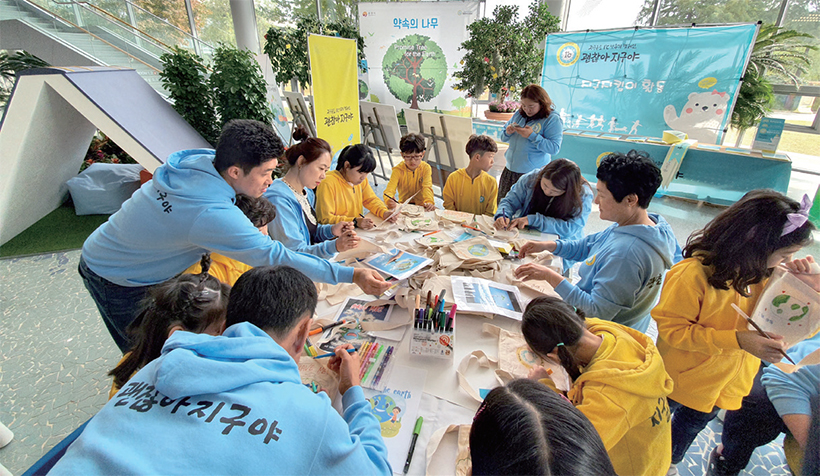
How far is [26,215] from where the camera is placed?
3.66m

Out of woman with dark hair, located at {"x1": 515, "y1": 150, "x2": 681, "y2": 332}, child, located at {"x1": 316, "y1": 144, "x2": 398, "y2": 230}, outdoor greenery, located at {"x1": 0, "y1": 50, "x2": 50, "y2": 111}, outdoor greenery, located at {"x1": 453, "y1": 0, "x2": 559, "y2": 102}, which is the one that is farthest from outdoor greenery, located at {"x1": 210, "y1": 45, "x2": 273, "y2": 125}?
woman with dark hair, located at {"x1": 515, "y1": 150, "x2": 681, "y2": 332}

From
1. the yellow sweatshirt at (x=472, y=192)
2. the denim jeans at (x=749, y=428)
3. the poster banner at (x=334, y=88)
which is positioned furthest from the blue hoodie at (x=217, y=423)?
the poster banner at (x=334, y=88)

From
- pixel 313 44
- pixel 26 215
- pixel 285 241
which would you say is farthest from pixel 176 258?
pixel 26 215

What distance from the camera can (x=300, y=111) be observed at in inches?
239

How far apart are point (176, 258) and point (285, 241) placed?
54 cm

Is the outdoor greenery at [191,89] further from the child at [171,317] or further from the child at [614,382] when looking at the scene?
the child at [614,382]

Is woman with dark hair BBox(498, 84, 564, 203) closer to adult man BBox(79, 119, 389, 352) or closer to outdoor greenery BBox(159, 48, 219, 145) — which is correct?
adult man BBox(79, 119, 389, 352)

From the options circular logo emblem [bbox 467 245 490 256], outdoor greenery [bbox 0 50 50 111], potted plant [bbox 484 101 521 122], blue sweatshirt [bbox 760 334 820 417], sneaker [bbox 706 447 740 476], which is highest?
outdoor greenery [bbox 0 50 50 111]

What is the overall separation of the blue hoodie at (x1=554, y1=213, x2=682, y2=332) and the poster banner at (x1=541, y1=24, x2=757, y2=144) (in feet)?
15.1

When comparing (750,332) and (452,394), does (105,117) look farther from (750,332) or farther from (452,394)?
(750,332)

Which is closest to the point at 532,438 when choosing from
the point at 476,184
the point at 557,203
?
the point at 557,203

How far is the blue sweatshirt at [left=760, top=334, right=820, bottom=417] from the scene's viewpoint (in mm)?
1202

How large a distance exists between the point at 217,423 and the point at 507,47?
682 centimetres

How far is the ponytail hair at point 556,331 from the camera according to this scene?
1.04 meters
